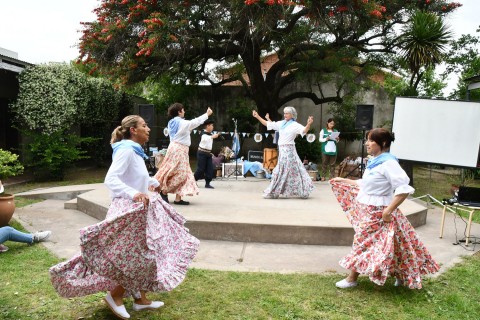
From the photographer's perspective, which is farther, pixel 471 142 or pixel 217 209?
pixel 471 142

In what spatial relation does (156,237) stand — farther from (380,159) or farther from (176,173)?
(176,173)

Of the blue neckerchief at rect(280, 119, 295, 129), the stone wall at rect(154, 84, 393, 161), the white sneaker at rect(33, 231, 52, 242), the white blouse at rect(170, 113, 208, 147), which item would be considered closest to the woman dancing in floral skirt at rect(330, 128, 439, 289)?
the white blouse at rect(170, 113, 208, 147)

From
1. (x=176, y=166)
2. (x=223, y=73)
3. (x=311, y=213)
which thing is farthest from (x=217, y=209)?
(x=223, y=73)

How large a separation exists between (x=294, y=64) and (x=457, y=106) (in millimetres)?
7521

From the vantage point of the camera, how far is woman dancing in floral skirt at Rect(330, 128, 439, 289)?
12.2ft

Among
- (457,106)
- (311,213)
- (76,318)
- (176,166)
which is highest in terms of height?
(457,106)

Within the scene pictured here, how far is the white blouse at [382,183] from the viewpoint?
11.8 ft

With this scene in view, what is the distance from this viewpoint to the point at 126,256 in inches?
118

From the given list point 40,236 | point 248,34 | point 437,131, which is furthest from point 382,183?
point 248,34

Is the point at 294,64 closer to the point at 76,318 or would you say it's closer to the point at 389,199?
the point at 389,199

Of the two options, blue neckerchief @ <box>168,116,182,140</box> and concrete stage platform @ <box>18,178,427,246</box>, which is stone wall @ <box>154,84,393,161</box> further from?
blue neckerchief @ <box>168,116,182,140</box>

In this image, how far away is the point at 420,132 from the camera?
805 cm

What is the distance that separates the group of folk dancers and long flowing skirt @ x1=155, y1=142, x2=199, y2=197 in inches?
101

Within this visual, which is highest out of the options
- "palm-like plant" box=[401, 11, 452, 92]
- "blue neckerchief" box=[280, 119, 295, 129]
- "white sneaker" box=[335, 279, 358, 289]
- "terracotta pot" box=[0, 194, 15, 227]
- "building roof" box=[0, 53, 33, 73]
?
"palm-like plant" box=[401, 11, 452, 92]
